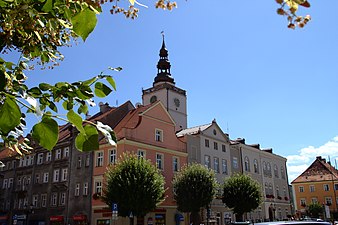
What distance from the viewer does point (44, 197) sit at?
37.2 metres

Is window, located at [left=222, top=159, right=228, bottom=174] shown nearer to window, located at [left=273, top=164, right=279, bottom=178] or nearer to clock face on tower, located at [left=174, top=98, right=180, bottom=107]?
clock face on tower, located at [left=174, top=98, right=180, bottom=107]

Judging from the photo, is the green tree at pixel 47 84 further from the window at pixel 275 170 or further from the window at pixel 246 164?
the window at pixel 275 170

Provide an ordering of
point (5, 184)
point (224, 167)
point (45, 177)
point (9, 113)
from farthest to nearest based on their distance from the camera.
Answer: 1. point (5, 184)
2. point (224, 167)
3. point (45, 177)
4. point (9, 113)

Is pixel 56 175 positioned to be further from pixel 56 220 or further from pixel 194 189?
pixel 194 189

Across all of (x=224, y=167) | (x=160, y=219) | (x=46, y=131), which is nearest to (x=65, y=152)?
(x=160, y=219)

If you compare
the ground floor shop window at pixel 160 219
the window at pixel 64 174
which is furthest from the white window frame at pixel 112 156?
the window at pixel 64 174

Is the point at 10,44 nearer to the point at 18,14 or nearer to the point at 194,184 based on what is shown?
the point at 18,14

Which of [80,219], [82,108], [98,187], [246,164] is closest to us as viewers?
[82,108]

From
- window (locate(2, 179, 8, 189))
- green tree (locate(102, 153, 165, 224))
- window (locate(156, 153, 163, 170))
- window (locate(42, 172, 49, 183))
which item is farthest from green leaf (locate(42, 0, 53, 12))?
window (locate(2, 179, 8, 189))

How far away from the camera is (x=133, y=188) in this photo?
2623cm

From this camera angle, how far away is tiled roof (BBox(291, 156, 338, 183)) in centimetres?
6805

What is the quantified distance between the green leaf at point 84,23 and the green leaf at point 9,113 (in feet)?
1.64

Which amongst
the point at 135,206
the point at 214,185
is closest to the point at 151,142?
the point at 214,185

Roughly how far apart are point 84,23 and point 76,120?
0.53m
